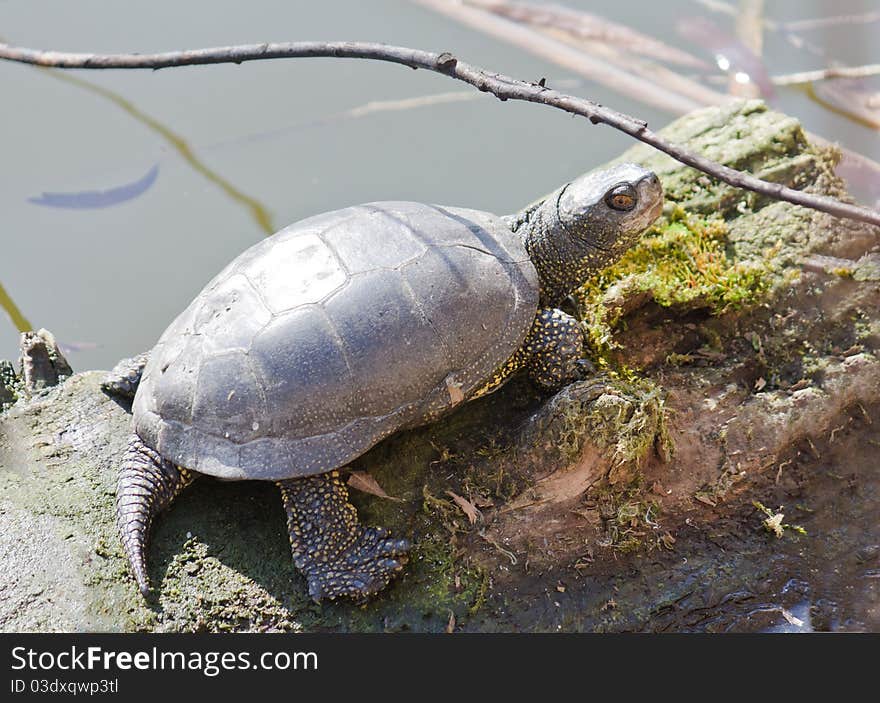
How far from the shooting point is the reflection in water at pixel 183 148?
6070 millimetres

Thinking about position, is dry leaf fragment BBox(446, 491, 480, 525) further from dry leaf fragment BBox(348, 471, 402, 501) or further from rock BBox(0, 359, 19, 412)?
rock BBox(0, 359, 19, 412)

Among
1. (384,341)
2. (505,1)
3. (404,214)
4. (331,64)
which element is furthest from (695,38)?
(384,341)

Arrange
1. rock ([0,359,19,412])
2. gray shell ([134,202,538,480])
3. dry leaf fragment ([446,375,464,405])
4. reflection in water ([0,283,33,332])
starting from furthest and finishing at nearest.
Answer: reflection in water ([0,283,33,332]) < rock ([0,359,19,412]) < dry leaf fragment ([446,375,464,405]) < gray shell ([134,202,538,480])

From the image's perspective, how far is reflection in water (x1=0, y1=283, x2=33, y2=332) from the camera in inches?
211

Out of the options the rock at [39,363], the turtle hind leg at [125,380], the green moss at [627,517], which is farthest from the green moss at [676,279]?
the rock at [39,363]

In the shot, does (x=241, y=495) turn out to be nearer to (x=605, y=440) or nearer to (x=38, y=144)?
(x=605, y=440)

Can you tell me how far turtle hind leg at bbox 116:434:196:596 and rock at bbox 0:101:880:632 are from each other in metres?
0.11

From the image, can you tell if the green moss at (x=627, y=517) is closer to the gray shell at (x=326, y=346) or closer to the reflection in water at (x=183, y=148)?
the gray shell at (x=326, y=346)

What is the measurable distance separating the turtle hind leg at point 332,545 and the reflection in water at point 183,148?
310cm

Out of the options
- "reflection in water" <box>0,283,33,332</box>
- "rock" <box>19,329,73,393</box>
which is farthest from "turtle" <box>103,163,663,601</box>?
"reflection in water" <box>0,283,33,332</box>

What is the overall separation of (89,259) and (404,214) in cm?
308

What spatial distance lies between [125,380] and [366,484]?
1305 millimetres

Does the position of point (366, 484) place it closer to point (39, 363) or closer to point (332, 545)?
point (332, 545)

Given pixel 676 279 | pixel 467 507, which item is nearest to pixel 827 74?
pixel 676 279
